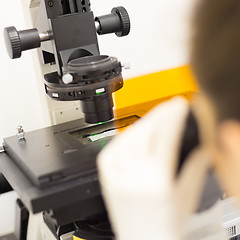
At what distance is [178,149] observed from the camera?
459 mm

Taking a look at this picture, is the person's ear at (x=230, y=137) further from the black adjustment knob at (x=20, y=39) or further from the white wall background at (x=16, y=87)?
the white wall background at (x=16, y=87)

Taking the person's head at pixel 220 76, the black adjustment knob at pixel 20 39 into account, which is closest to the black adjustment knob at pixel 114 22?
the black adjustment knob at pixel 20 39

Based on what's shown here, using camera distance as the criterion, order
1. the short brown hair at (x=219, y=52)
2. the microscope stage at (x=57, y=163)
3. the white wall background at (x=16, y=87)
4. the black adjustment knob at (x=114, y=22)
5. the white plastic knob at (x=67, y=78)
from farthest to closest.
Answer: the white wall background at (x=16, y=87)
the black adjustment knob at (x=114, y=22)
the white plastic knob at (x=67, y=78)
the microscope stage at (x=57, y=163)
the short brown hair at (x=219, y=52)

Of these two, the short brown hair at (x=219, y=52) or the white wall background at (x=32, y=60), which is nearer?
the short brown hair at (x=219, y=52)

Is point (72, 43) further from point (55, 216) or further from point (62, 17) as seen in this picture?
→ point (55, 216)

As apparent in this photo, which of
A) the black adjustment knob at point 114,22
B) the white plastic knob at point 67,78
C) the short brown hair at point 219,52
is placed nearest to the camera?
the short brown hair at point 219,52

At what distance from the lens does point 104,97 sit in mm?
1062

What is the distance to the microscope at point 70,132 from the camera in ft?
2.91

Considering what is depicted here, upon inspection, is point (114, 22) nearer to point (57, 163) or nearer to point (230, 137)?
point (57, 163)

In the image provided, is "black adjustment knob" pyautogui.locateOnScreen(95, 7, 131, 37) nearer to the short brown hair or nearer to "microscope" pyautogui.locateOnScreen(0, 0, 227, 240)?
"microscope" pyautogui.locateOnScreen(0, 0, 227, 240)

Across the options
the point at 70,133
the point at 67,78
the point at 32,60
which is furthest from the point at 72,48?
the point at 32,60

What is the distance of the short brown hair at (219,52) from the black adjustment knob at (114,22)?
2.41ft

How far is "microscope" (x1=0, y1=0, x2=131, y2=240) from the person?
0.38m

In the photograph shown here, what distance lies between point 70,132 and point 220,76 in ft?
2.67
